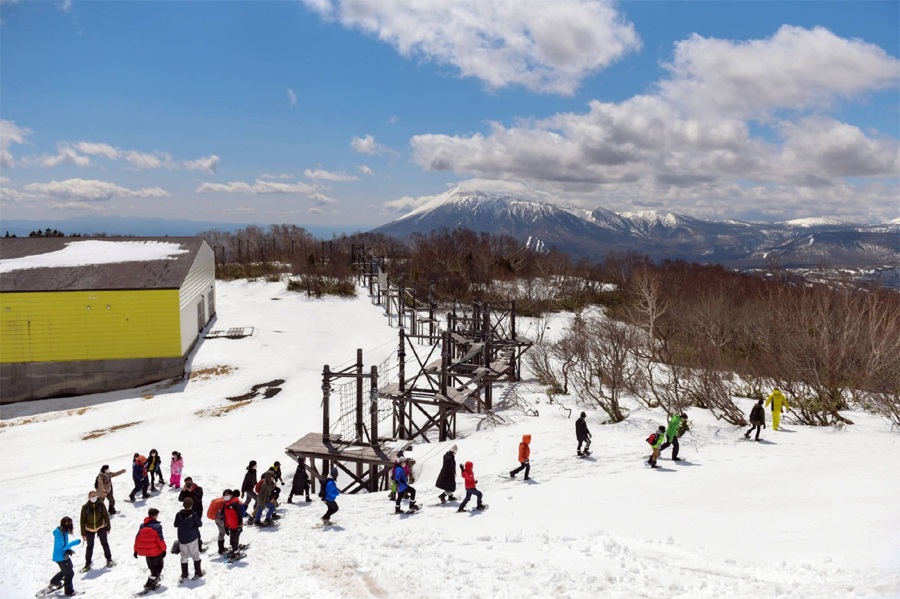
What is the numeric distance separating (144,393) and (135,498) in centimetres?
1478

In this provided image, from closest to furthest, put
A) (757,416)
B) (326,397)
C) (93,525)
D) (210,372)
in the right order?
(93,525)
(757,416)
(326,397)
(210,372)

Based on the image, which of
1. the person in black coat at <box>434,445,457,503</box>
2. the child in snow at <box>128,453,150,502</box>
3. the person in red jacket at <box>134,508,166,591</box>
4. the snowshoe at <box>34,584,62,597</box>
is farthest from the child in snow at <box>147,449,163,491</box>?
the person in black coat at <box>434,445,457,503</box>

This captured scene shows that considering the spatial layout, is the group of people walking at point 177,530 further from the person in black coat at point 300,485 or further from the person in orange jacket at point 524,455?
the person in orange jacket at point 524,455

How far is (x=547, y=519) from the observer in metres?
11.2

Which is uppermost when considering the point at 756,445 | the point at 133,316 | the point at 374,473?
the point at 133,316

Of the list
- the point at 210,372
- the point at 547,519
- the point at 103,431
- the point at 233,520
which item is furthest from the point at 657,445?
the point at 210,372

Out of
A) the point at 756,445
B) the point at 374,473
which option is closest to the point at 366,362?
the point at 374,473

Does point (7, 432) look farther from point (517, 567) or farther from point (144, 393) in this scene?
point (517, 567)

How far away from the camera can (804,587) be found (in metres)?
7.62

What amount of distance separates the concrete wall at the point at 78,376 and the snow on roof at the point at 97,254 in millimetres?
6273

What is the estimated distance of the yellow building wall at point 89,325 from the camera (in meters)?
27.7

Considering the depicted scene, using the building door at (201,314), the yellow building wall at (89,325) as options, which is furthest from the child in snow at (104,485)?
the building door at (201,314)

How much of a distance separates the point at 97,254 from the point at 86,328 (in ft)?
23.8

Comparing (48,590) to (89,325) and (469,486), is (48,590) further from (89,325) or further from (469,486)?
(89,325)
